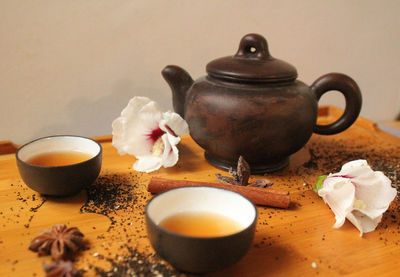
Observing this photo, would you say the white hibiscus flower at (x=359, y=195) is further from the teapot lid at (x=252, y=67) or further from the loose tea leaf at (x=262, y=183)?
the teapot lid at (x=252, y=67)

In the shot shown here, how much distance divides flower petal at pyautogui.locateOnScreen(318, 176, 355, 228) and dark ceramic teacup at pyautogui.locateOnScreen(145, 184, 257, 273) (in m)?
0.21

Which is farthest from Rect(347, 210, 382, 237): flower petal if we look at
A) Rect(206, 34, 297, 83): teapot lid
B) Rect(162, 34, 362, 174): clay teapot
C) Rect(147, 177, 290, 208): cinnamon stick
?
Rect(206, 34, 297, 83): teapot lid

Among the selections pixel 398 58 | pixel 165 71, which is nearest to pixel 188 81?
pixel 165 71

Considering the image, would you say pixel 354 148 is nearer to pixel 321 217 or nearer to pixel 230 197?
pixel 321 217

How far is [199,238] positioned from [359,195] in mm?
388

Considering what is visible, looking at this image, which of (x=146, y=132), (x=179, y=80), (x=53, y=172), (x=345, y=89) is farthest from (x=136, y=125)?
(x=345, y=89)

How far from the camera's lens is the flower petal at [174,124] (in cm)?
90

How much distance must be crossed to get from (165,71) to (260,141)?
0.31 m

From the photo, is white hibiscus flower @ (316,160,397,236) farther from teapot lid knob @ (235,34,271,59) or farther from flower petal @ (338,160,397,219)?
teapot lid knob @ (235,34,271,59)

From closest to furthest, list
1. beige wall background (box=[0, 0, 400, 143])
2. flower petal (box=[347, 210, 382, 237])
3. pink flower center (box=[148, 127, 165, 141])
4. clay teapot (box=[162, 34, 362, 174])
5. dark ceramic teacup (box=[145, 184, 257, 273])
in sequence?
dark ceramic teacup (box=[145, 184, 257, 273])
flower petal (box=[347, 210, 382, 237])
clay teapot (box=[162, 34, 362, 174])
pink flower center (box=[148, 127, 165, 141])
beige wall background (box=[0, 0, 400, 143])

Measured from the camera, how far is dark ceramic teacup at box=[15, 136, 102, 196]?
70 cm

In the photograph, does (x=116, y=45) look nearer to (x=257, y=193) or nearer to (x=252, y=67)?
(x=252, y=67)

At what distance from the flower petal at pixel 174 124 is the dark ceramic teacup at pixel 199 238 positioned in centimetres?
30

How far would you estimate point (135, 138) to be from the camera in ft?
3.00
